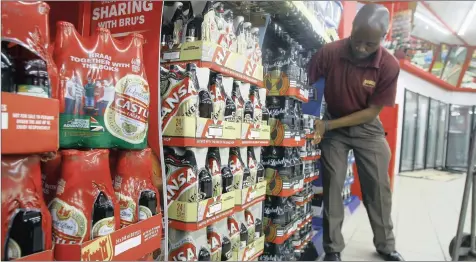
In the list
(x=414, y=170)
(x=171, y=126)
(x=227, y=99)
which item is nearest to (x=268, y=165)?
(x=227, y=99)

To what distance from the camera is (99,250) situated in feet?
2.45

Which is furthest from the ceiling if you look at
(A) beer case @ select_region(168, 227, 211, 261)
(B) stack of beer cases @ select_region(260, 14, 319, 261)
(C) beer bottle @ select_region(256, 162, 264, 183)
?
(A) beer case @ select_region(168, 227, 211, 261)

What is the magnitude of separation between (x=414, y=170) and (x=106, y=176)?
4290mm

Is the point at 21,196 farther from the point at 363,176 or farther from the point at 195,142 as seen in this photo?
the point at 363,176

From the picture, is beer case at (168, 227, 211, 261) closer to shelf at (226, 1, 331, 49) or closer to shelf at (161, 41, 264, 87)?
shelf at (161, 41, 264, 87)

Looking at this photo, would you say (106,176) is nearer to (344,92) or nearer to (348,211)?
(344,92)

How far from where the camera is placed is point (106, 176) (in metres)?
0.83

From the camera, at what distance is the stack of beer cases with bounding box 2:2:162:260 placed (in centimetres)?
61

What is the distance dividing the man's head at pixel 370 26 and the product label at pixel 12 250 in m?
1.83

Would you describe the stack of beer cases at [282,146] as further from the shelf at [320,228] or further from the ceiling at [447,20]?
the ceiling at [447,20]

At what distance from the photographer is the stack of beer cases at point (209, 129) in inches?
46.3

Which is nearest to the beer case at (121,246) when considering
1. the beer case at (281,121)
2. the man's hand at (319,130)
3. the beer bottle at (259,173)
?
the beer bottle at (259,173)

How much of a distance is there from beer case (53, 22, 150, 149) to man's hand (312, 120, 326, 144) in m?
1.48

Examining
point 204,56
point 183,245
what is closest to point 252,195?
point 183,245
